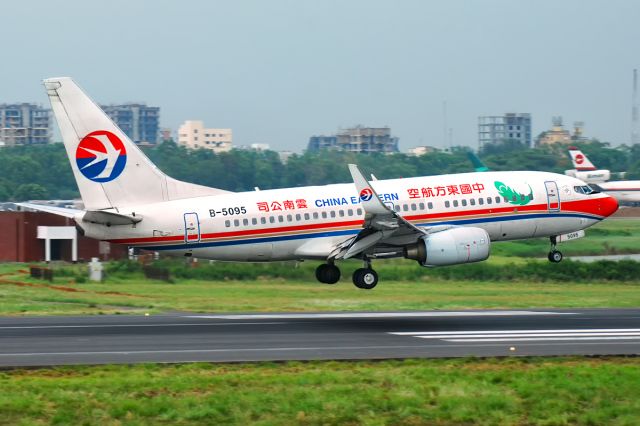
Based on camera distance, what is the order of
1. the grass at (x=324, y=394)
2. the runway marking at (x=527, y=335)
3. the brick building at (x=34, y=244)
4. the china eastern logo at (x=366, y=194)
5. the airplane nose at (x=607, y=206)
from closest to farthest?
the grass at (x=324, y=394) → the runway marking at (x=527, y=335) → the china eastern logo at (x=366, y=194) → the airplane nose at (x=607, y=206) → the brick building at (x=34, y=244)

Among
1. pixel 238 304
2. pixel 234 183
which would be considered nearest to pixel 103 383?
pixel 238 304

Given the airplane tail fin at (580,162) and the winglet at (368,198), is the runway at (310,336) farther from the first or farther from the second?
the airplane tail fin at (580,162)

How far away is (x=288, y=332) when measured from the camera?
104 feet

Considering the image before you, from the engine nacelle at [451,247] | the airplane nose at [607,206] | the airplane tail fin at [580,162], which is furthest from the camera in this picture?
the airplane tail fin at [580,162]

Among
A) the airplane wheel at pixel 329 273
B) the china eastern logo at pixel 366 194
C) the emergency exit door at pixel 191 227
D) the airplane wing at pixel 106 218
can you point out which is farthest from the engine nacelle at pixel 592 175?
the airplane wing at pixel 106 218

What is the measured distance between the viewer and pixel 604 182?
5399 inches

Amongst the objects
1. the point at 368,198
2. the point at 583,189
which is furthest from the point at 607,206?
the point at 368,198

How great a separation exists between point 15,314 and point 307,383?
1938 cm

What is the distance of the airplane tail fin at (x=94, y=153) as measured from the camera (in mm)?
39844

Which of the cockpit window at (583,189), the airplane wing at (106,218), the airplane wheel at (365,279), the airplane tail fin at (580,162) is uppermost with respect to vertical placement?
the airplane tail fin at (580,162)

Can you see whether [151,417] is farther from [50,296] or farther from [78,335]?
[50,296]

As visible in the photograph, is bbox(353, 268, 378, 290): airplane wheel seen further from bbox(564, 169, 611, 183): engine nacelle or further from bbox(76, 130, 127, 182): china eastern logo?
bbox(564, 169, 611, 183): engine nacelle

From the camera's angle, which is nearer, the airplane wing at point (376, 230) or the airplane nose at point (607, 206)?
the airplane wing at point (376, 230)

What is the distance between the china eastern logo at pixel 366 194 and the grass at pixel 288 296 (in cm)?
495
